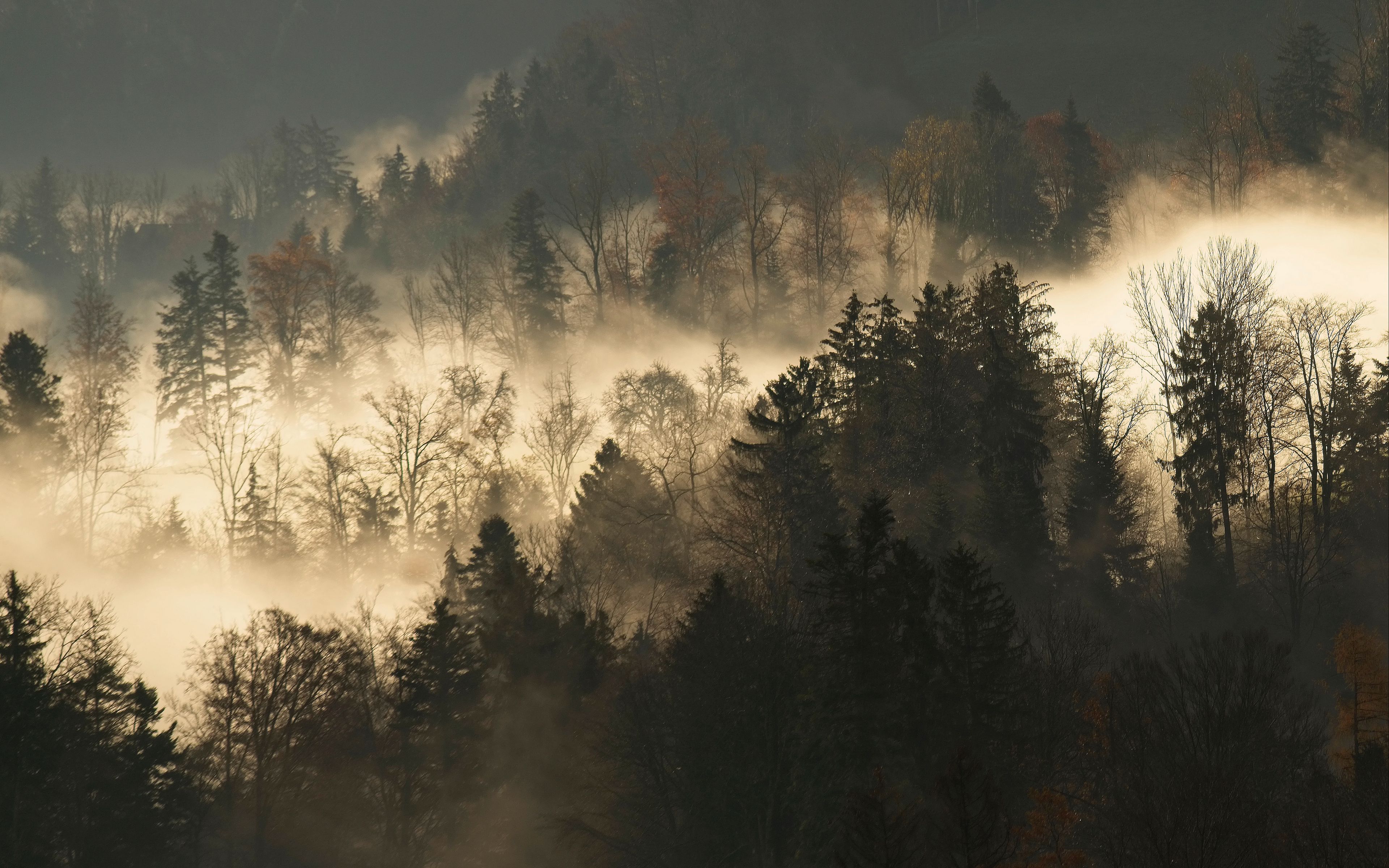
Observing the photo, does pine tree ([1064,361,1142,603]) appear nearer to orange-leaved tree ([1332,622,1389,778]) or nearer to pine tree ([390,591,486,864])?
orange-leaved tree ([1332,622,1389,778])

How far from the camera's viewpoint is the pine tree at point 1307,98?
6762 centimetres

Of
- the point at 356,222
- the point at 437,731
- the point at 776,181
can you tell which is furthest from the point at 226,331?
the point at 437,731

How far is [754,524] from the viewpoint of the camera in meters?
42.7

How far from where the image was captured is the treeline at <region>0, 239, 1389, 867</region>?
99.5ft

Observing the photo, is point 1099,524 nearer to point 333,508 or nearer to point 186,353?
point 333,508

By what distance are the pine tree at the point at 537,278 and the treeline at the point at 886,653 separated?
20466 mm

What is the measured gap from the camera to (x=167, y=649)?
181 feet

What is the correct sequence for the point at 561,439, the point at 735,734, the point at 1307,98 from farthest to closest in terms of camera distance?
the point at 1307,98, the point at 561,439, the point at 735,734

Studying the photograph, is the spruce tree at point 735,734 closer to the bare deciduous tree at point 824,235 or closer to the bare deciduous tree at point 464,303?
the bare deciduous tree at point 824,235

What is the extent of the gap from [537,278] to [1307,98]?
152 ft

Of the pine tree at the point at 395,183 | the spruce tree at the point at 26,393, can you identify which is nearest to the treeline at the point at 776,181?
the pine tree at the point at 395,183

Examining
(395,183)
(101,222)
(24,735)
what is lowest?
(24,735)

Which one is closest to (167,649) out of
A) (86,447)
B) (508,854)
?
(86,447)

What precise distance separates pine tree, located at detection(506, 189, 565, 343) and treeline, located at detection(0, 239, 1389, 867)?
2047 centimetres
